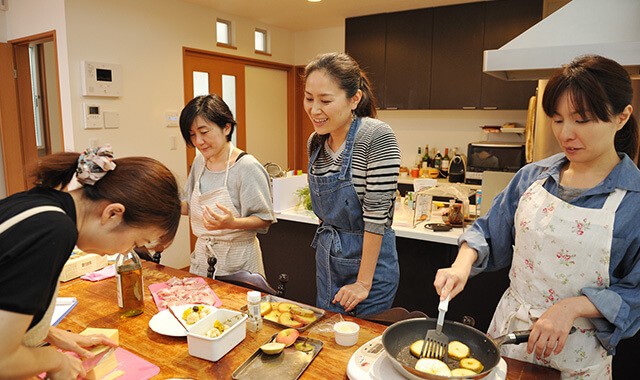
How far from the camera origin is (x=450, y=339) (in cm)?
117

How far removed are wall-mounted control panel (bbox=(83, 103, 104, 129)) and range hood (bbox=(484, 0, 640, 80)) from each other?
313 centimetres

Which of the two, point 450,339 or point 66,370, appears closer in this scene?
point 66,370

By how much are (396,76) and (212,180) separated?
11.7 ft

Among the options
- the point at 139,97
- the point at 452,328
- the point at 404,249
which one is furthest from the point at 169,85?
the point at 452,328

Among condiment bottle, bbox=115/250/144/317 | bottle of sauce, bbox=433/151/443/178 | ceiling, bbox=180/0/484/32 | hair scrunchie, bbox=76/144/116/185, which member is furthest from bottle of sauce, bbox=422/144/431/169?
hair scrunchie, bbox=76/144/116/185

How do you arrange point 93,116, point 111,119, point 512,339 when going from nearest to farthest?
point 512,339 < point 93,116 < point 111,119

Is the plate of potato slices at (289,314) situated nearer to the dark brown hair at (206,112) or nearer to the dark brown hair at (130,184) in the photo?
the dark brown hair at (130,184)

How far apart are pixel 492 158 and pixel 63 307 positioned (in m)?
4.25

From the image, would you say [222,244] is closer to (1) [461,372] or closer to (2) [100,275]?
(2) [100,275]

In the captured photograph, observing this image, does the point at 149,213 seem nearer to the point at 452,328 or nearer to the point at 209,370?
the point at 209,370

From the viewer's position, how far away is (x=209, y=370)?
1.14 meters

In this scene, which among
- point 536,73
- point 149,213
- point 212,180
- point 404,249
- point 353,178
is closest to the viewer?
point 149,213

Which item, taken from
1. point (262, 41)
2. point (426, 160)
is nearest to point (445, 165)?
point (426, 160)

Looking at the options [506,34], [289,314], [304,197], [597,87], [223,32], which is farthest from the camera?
[223,32]
